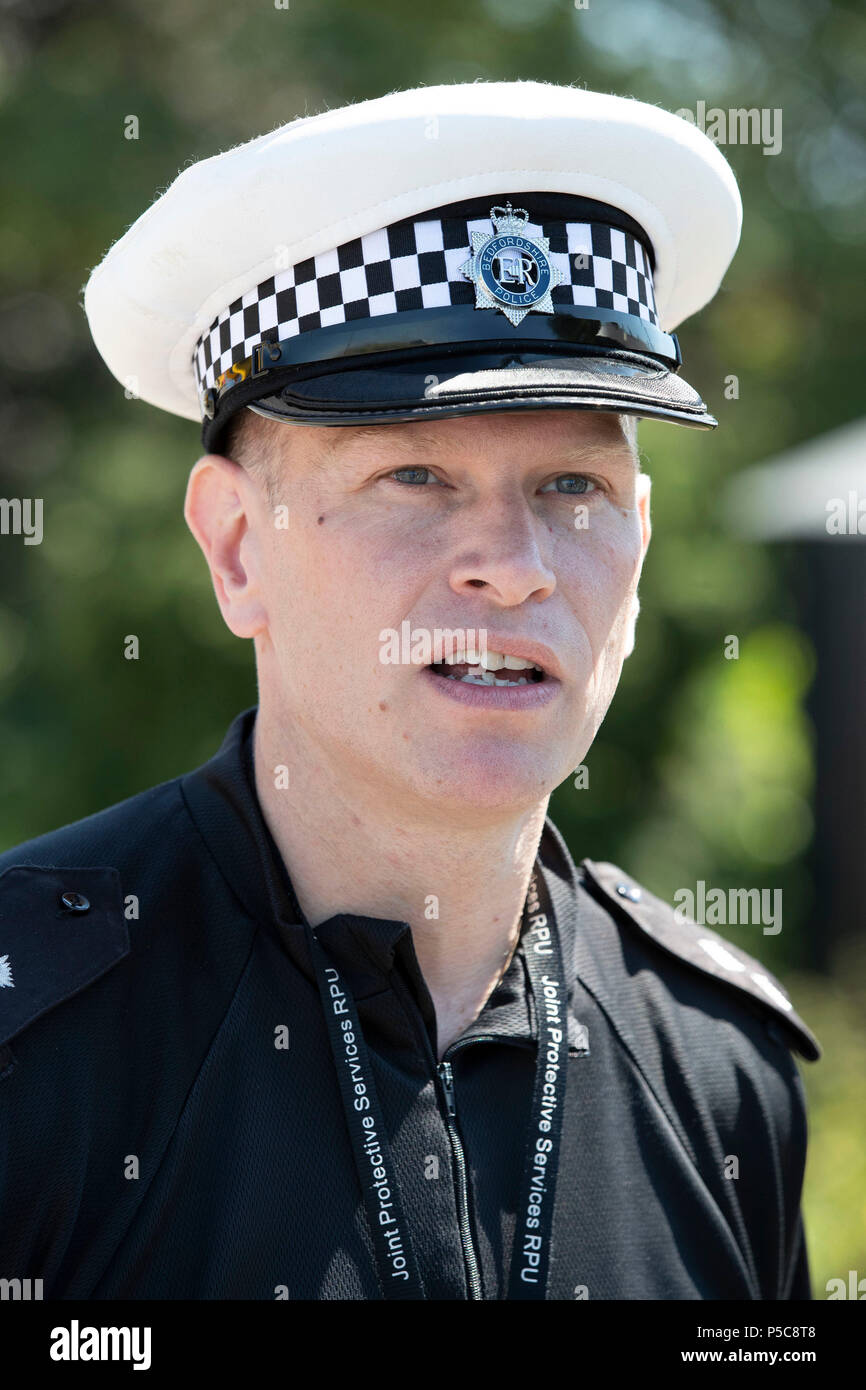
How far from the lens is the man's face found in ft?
6.13

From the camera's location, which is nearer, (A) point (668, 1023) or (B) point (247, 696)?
(A) point (668, 1023)

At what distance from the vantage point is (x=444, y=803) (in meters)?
1.91

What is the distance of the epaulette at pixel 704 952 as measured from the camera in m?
2.44

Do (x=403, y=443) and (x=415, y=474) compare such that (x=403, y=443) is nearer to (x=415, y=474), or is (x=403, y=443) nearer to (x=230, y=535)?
(x=415, y=474)

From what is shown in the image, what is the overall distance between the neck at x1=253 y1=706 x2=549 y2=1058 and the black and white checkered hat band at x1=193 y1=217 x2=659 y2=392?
567 mm

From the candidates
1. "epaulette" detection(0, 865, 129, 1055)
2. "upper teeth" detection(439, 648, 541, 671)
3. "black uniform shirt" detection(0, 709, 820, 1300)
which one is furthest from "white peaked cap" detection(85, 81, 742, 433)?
"epaulette" detection(0, 865, 129, 1055)

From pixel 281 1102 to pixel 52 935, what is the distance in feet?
1.25

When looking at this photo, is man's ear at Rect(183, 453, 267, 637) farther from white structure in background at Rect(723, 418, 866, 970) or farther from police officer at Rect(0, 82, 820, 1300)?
white structure in background at Rect(723, 418, 866, 970)

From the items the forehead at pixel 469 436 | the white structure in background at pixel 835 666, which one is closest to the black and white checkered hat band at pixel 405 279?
the forehead at pixel 469 436

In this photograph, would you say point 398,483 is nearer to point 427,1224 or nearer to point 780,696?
point 427,1224

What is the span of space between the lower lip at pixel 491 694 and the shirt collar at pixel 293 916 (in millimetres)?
322

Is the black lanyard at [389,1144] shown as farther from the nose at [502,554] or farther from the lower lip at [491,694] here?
the nose at [502,554]
